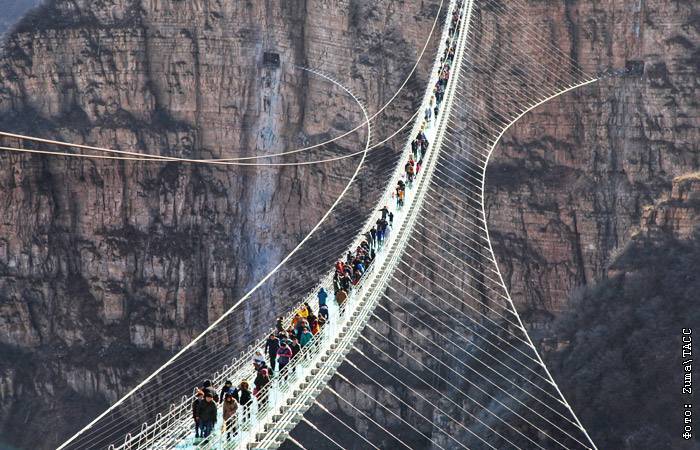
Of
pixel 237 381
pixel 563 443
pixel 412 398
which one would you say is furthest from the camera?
pixel 412 398

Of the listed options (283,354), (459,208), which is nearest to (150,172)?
(459,208)

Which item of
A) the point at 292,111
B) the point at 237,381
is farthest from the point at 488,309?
the point at 237,381

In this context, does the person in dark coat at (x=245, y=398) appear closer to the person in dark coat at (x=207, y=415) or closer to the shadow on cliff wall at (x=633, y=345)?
the person in dark coat at (x=207, y=415)

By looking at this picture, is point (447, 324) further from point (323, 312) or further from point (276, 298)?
point (323, 312)

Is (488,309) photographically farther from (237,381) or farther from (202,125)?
(237,381)

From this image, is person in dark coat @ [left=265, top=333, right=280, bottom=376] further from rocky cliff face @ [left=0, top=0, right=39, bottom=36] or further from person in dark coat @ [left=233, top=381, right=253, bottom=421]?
rocky cliff face @ [left=0, top=0, right=39, bottom=36]

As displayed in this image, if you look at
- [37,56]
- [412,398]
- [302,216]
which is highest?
[37,56]
